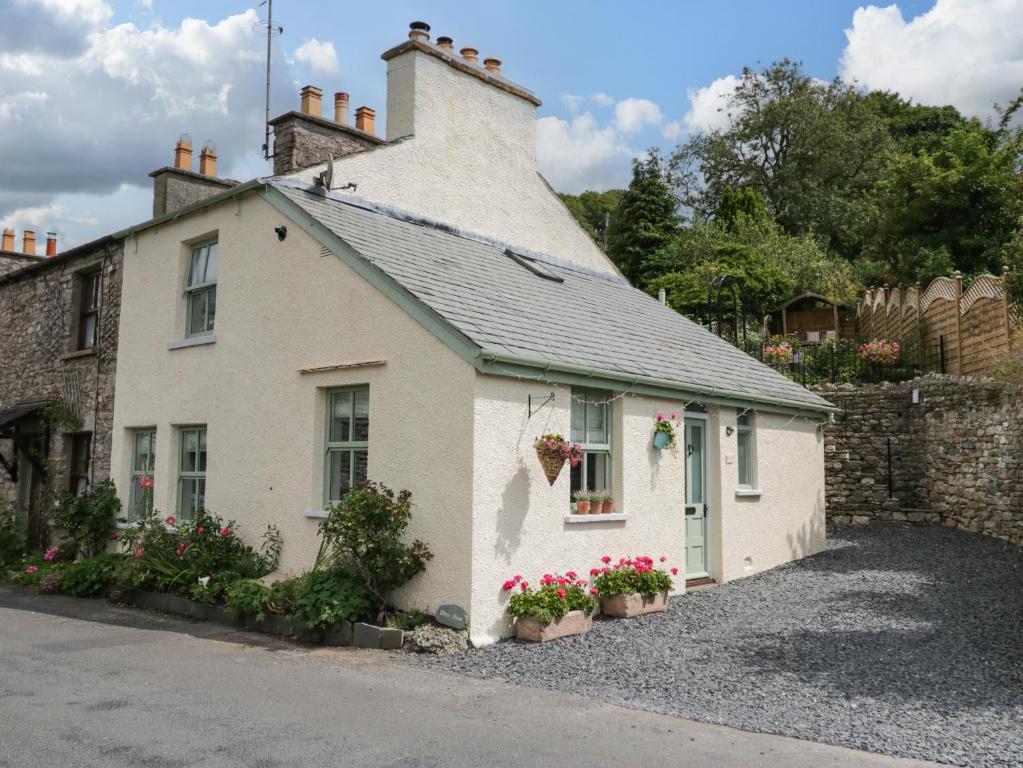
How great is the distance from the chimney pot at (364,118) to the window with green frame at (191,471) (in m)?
6.24

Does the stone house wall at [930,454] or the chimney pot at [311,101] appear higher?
the chimney pot at [311,101]

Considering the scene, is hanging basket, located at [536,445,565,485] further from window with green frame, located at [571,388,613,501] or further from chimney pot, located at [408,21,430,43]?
chimney pot, located at [408,21,430,43]

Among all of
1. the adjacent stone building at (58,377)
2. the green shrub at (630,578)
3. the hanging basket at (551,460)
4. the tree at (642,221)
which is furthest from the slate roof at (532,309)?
the tree at (642,221)

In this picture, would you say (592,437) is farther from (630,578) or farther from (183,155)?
(183,155)

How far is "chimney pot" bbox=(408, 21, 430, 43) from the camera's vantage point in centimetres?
1420

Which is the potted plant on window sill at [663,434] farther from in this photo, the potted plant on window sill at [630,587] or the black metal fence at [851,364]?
the black metal fence at [851,364]

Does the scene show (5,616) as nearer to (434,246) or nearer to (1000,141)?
(434,246)

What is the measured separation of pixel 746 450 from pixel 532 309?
4.56m

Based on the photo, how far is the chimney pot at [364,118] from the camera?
14984 mm

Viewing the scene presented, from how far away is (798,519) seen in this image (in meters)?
14.5

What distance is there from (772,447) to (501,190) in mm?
6557

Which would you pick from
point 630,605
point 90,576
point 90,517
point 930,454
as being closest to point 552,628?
point 630,605

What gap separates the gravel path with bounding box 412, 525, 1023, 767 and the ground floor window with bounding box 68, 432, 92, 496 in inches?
373

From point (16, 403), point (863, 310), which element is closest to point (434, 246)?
point (16, 403)
